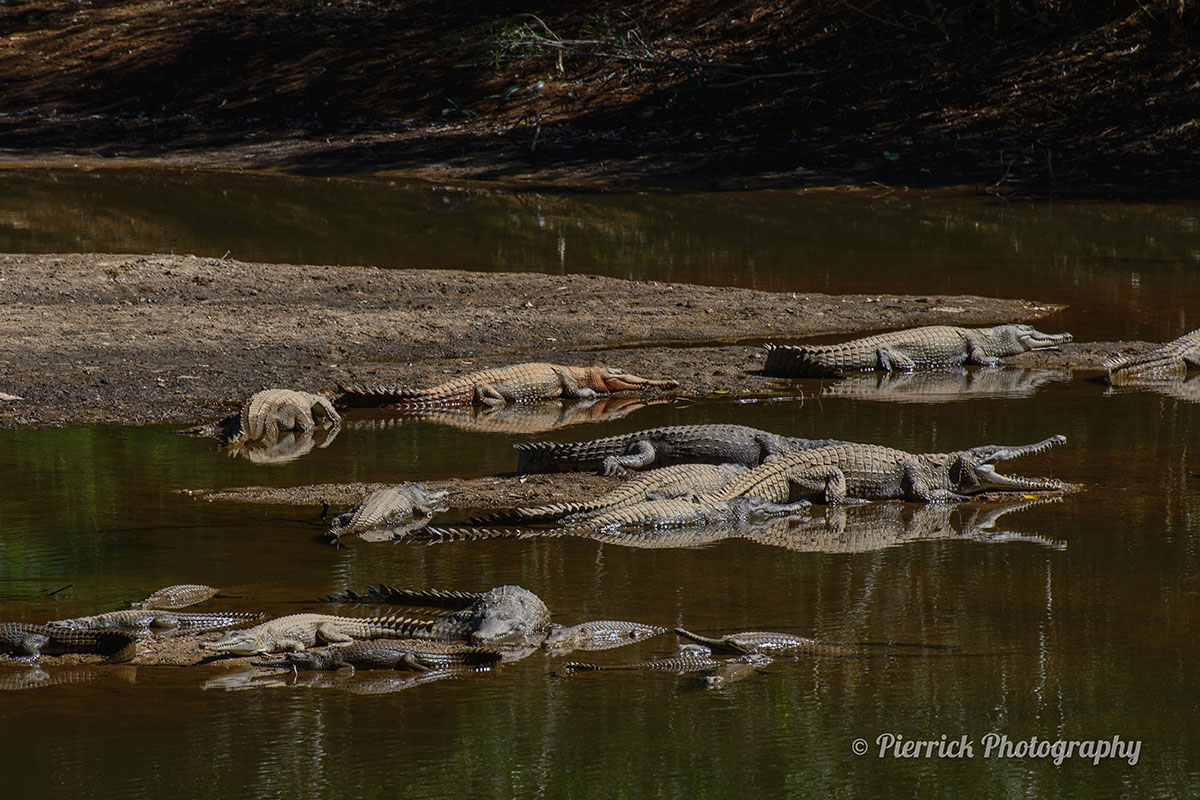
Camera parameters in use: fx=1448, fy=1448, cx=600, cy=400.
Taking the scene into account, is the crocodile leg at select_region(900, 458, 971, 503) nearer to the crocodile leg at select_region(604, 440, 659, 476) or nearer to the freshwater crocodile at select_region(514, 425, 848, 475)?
the freshwater crocodile at select_region(514, 425, 848, 475)

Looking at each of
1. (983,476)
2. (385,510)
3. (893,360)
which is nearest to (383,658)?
(385,510)

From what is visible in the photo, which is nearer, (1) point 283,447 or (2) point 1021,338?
(1) point 283,447

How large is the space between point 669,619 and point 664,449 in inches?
96.9

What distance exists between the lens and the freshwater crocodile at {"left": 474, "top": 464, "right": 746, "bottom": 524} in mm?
6406

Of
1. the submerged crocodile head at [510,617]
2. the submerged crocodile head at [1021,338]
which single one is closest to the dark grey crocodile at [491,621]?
the submerged crocodile head at [510,617]

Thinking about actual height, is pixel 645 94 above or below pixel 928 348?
above

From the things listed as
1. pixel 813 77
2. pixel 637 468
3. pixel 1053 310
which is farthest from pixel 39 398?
pixel 813 77

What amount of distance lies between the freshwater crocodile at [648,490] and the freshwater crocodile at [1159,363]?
148 inches

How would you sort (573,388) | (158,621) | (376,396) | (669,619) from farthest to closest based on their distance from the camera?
(573,388) → (376,396) → (669,619) → (158,621)

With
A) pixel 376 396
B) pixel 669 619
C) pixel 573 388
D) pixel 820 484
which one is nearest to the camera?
pixel 669 619

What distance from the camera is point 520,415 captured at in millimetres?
9234

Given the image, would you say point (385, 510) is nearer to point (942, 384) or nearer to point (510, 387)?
point (510, 387)

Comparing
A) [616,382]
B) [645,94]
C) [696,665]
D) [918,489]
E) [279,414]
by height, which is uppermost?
[645,94]

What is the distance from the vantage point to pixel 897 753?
4.09 meters
